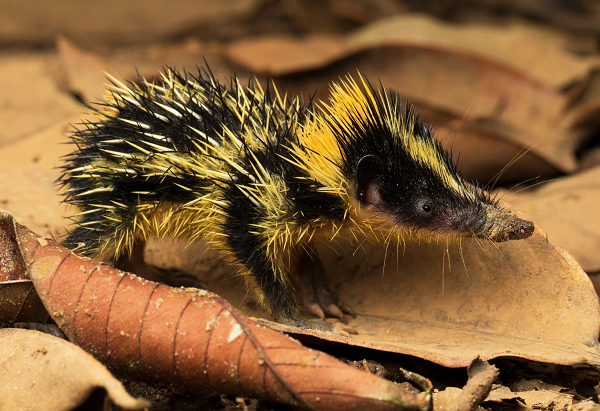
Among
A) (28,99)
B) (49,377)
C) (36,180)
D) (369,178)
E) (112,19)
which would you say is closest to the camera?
(49,377)

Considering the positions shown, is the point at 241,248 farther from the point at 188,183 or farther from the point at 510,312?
the point at 510,312

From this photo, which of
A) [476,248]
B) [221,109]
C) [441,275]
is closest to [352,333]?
[441,275]

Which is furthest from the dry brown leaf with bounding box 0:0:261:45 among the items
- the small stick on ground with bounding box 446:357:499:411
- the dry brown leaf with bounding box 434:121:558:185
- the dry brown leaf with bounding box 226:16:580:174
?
the small stick on ground with bounding box 446:357:499:411

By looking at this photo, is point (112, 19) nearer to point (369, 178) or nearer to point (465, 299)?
point (369, 178)

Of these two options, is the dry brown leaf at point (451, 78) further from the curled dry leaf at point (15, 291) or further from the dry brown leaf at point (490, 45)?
the curled dry leaf at point (15, 291)

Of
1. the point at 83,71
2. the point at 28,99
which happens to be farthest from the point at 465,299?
the point at 28,99
